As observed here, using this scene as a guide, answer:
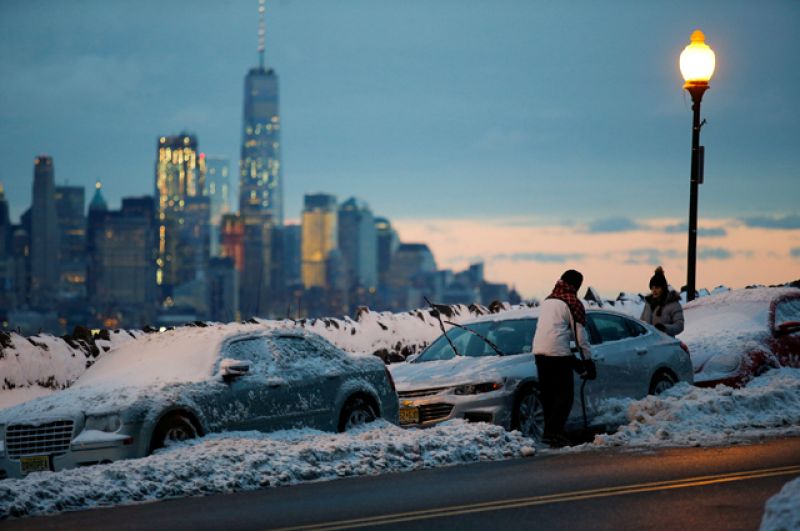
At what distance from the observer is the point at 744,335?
64.2ft

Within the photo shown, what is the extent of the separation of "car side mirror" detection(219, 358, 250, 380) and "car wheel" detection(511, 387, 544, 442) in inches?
112

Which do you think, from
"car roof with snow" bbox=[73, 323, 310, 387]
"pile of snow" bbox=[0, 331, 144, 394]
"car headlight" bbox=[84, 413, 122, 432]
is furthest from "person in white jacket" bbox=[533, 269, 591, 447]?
"pile of snow" bbox=[0, 331, 144, 394]

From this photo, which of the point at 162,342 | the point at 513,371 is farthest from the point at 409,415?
the point at 162,342

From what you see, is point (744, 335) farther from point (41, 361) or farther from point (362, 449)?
point (41, 361)

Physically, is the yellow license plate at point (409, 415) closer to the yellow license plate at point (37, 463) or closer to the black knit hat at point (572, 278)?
the black knit hat at point (572, 278)

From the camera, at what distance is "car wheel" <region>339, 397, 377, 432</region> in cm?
1555

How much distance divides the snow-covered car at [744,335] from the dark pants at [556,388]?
4296 mm

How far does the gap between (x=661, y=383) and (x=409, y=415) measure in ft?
11.1

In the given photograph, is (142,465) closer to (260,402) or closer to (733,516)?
(260,402)

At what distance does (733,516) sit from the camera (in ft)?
32.9

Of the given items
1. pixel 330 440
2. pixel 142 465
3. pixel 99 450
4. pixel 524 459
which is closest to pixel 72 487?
pixel 142 465

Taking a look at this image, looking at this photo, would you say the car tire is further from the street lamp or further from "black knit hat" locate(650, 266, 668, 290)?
the street lamp

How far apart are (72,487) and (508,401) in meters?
5.33

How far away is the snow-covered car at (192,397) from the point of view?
13734 mm
